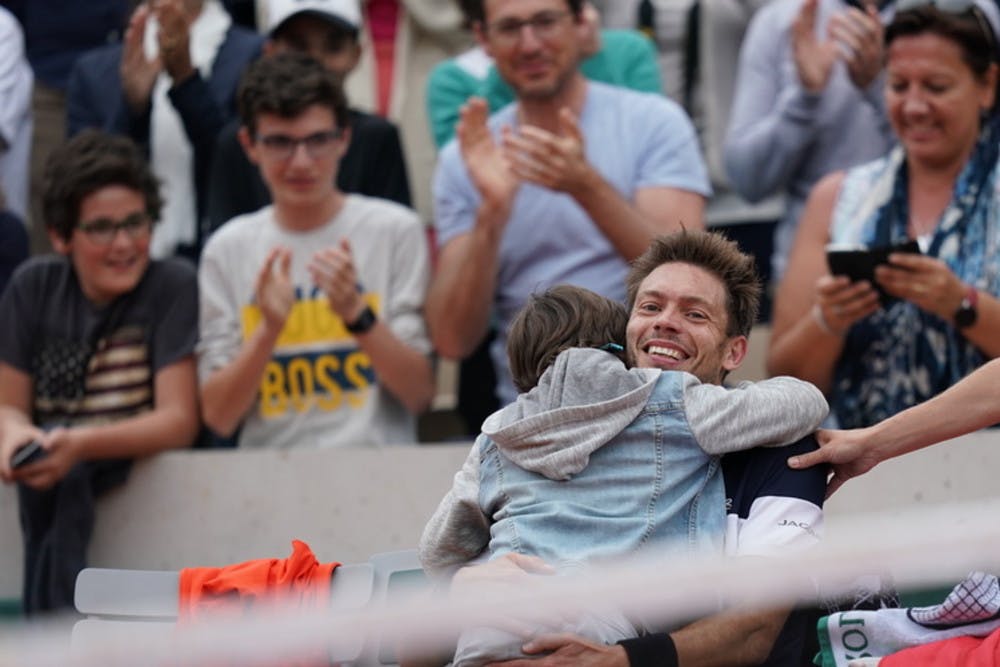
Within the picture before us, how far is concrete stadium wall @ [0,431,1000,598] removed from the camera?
A: 5332mm

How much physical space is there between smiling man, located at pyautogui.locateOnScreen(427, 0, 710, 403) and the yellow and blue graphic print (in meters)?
0.25

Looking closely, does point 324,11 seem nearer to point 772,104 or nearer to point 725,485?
point 772,104

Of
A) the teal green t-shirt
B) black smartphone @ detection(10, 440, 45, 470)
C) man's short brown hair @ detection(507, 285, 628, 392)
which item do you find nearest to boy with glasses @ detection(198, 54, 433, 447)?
black smartphone @ detection(10, 440, 45, 470)

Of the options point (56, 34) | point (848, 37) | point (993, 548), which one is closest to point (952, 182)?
point (848, 37)

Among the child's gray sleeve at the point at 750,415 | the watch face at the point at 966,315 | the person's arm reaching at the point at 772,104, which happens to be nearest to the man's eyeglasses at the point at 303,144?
the person's arm reaching at the point at 772,104

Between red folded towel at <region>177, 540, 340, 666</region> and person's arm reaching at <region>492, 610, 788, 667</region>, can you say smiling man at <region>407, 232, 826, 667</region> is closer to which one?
person's arm reaching at <region>492, 610, 788, 667</region>

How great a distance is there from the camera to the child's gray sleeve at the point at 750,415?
10.4 feet

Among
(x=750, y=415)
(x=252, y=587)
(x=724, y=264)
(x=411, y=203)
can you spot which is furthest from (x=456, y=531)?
(x=411, y=203)

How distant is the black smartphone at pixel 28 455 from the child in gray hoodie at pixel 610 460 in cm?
239

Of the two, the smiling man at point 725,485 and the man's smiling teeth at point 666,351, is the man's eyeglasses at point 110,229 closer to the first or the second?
the smiling man at point 725,485

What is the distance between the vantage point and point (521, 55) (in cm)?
548

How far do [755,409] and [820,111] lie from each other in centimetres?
272

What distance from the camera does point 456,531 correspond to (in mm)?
3332

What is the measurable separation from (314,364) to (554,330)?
2244 millimetres
